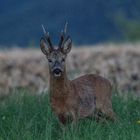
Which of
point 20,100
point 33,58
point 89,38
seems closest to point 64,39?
point 20,100

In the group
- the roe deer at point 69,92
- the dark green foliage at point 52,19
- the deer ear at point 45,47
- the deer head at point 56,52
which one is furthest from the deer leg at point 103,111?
the dark green foliage at point 52,19

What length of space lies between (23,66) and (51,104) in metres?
7.98

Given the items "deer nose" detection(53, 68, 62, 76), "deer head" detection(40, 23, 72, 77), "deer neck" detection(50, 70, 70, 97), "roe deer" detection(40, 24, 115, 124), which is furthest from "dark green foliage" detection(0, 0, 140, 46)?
"deer nose" detection(53, 68, 62, 76)

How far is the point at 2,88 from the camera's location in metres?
18.1

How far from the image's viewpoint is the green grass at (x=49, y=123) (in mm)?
10562

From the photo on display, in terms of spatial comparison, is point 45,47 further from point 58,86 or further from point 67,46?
point 58,86

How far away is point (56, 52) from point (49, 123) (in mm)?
852

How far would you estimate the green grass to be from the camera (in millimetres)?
10562

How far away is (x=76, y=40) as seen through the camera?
36906mm

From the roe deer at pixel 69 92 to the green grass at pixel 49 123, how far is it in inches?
6.2

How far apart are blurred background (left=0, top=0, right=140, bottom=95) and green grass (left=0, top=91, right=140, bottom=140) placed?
1035 millimetres

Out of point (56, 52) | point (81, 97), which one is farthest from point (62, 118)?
point (56, 52)

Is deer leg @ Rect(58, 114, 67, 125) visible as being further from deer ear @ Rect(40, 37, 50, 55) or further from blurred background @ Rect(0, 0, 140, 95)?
blurred background @ Rect(0, 0, 140, 95)

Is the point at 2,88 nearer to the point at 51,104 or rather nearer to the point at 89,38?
the point at 51,104
